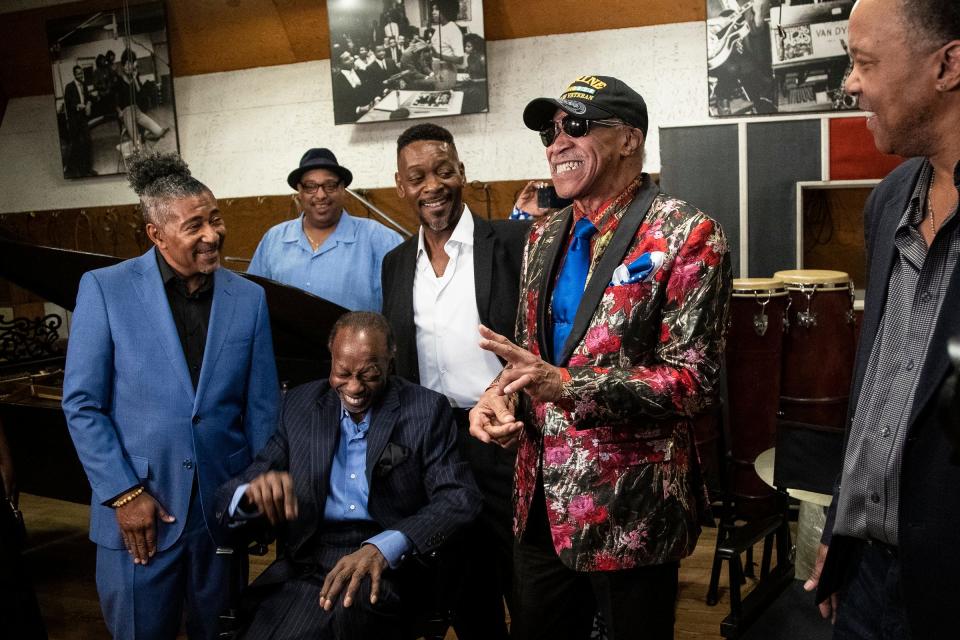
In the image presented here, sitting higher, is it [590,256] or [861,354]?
[590,256]

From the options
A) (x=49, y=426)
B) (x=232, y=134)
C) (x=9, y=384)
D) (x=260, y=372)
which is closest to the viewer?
(x=260, y=372)

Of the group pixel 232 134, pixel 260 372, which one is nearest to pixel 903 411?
pixel 260 372

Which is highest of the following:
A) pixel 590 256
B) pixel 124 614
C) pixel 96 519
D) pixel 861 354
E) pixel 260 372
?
pixel 590 256

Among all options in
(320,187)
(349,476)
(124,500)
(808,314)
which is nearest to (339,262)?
(320,187)

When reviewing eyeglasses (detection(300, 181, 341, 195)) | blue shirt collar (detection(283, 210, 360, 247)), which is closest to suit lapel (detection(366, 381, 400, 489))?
blue shirt collar (detection(283, 210, 360, 247))

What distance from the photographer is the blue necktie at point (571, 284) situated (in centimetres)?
186

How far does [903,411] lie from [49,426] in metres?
3.21

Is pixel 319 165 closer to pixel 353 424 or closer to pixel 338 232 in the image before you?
pixel 338 232

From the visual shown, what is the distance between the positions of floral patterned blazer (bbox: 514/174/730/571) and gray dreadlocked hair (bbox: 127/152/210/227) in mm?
1309

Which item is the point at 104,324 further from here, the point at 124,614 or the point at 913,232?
the point at 913,232

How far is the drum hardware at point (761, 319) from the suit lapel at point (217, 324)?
2.69 m

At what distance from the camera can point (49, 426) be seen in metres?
3.39

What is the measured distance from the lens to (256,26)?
21.8 ft

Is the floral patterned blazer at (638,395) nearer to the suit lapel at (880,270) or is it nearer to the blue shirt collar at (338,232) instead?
the suit lapel at (880,270)
